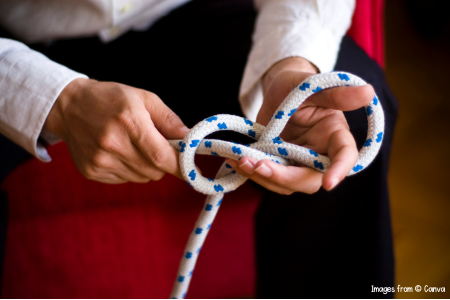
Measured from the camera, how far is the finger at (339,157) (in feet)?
0.85

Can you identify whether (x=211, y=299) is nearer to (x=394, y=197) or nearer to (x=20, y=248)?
(x=20, y=248)

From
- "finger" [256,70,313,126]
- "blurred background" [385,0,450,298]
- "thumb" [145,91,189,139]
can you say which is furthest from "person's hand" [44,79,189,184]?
"blurred background" [385,0,450,298]

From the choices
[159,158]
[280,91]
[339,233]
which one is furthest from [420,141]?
[159,158]

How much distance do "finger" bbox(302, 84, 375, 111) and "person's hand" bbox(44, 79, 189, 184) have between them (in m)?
0.14

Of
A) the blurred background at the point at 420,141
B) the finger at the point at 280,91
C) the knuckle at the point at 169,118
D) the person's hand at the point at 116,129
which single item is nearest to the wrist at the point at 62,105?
the person's hand at the point at 116,129

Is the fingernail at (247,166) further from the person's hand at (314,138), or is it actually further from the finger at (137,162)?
the finger at (137,162)

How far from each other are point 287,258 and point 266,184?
0.73 feet

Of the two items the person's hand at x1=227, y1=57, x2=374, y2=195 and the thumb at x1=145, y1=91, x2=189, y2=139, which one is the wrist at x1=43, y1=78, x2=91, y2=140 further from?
the person's hand at x1=227, y1=57, x2=374, y2=195

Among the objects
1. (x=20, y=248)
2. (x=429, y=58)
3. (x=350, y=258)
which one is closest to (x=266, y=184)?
(x=350, y=258)

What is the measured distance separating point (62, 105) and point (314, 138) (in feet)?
0.90

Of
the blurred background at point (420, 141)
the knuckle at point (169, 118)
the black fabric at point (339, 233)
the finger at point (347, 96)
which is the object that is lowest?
the blurred background at point (420, 141)

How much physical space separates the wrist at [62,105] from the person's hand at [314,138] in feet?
0.64

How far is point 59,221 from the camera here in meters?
0.52

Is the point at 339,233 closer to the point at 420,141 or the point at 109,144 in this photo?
the point at 109,144
